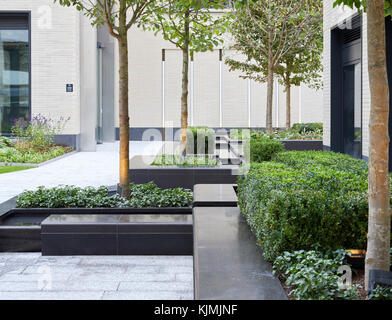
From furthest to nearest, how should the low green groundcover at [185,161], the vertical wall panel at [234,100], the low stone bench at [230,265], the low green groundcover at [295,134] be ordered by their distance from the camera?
the vertical wall panel at [234,100]
the low green groundcover at [295,134]
the low green groundcover at [185,161]
the low stone bench at [230,265]

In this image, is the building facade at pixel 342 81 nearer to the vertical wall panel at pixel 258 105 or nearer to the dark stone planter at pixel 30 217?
the dark stone planter at pixel 30 217

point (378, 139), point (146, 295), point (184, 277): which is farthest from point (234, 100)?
point (378, 139)

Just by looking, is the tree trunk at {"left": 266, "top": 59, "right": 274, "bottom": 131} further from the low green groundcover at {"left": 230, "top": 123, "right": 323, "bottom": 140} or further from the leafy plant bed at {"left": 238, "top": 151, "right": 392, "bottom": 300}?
the leafy plant bed at {"left": 238, "top": 151, "right": 392, "bottom": 300}

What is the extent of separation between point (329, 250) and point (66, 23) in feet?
57.3

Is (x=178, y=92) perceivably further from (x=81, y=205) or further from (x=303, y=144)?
(x=81, y=205)

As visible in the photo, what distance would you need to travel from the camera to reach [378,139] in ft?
11.2

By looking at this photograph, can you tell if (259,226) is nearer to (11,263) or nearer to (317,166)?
(317,166)

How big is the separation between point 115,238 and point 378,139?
3534 millimetres

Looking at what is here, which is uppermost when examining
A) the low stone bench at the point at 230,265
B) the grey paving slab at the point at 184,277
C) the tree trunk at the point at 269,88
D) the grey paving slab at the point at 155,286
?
the tree trunk at the point at 269,88

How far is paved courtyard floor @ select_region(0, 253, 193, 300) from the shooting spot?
4719 mm

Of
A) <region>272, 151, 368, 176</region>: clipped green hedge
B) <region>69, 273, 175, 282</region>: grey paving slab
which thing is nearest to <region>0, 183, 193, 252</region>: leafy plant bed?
<region>69, 273, 175, 282</region>: grey paving slab

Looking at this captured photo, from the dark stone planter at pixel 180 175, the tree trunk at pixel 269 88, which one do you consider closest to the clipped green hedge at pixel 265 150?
the dark stone planter at pixel 180 175

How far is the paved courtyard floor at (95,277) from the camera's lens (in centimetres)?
472
